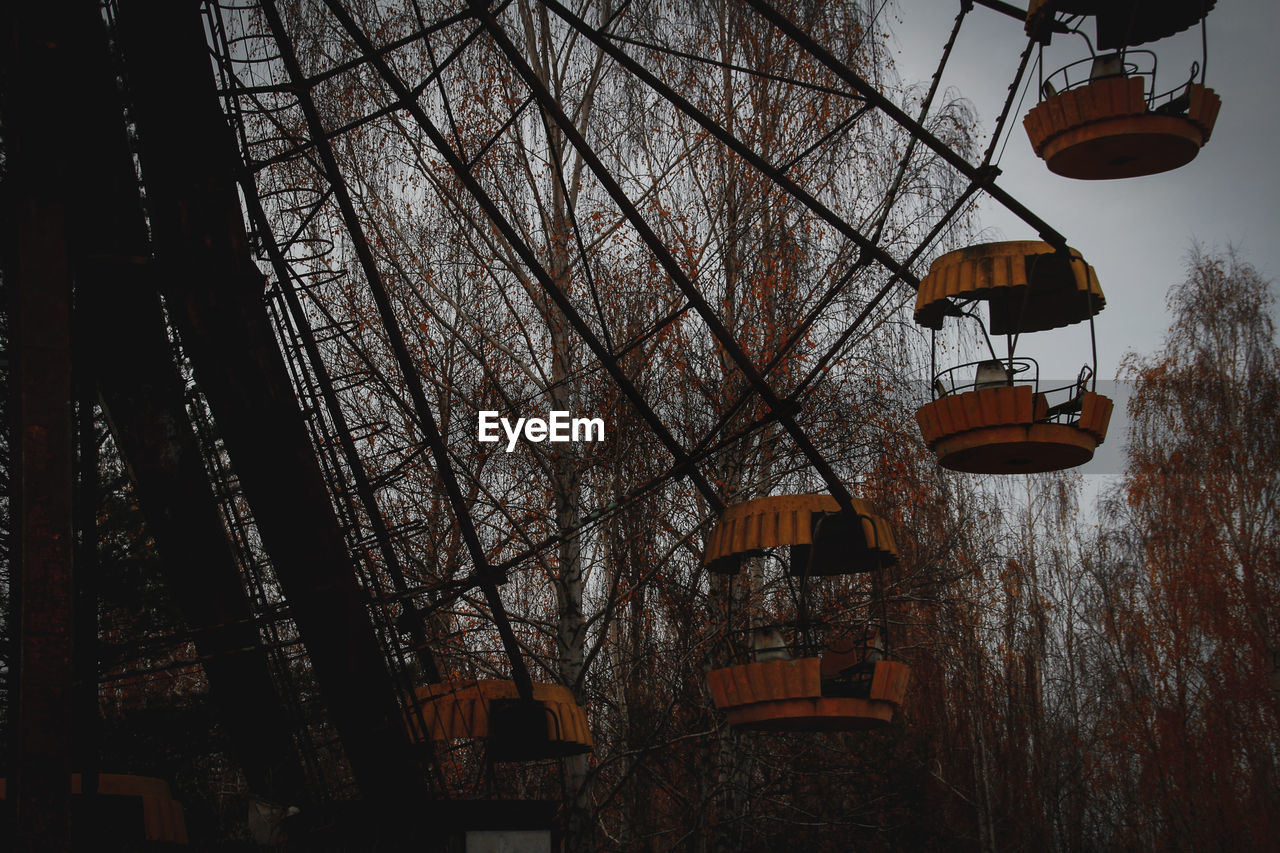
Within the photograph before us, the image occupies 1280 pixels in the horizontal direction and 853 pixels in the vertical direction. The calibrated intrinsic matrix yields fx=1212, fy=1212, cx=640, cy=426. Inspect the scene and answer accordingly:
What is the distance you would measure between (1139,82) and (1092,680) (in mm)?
25578

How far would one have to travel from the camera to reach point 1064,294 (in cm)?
722

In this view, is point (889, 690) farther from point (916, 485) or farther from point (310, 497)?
point (916, 485)

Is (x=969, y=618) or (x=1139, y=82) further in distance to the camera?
(x=969, y=618)

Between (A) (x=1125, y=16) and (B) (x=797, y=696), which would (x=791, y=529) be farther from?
(A) (x=1125, y=16)

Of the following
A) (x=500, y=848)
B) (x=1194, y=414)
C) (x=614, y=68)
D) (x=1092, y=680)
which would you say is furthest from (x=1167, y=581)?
(x=500, y=848)

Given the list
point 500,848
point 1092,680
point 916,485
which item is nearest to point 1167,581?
point 1092,680

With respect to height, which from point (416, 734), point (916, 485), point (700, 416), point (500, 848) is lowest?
point (500, 848)

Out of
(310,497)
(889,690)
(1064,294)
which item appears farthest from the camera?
(1064,294)

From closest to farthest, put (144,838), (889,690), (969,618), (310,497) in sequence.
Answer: (310,497) < (144,838) < (889,690) < (969,618)

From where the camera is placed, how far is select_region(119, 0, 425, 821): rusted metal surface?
5473 millimetres

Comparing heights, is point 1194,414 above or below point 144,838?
above

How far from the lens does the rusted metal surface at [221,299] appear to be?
547 cm

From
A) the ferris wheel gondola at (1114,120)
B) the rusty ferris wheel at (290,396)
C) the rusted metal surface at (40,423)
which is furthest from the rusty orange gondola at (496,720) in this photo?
the ferris wheel gondola at (1114,120)

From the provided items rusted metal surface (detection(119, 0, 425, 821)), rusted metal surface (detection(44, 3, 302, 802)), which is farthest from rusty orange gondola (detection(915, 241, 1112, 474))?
rusted metal surface (detection(44, 3, 302, 802))
